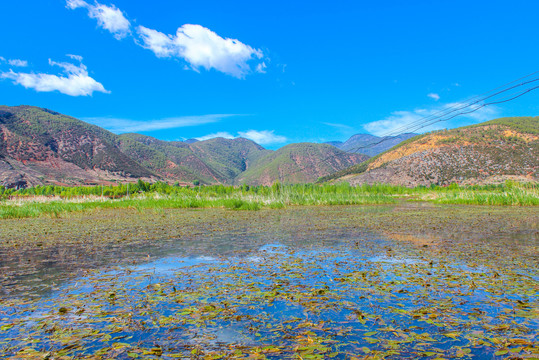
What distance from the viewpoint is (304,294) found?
4.82 metres

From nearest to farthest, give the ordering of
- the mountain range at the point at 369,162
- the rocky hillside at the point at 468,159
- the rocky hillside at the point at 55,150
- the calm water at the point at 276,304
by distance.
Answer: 1. the calm water at the point at 276,304
2. the rocky hillside at the point at 468,159
3. the mountain range at the point at 369,162
4. the rocky hillside at the point at 55,150

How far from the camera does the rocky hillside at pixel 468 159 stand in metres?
81.7

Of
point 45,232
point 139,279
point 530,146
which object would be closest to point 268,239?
point 139,279

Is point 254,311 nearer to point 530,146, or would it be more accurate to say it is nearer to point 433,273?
Result: point 433,273

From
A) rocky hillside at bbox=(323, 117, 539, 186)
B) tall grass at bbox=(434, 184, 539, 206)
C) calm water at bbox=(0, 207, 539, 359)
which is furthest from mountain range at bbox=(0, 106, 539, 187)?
calm water at bbox=(0, 207, 539, 359)

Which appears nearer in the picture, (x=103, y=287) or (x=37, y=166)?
(x=103, y=287)

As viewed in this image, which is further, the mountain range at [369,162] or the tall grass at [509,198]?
the mountain range at [369,162]

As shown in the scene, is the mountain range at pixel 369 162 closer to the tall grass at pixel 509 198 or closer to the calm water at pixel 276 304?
the tall grass at pixel 509 198

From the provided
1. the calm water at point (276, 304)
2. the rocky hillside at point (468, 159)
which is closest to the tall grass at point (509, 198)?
the calm water at point (276, 304)

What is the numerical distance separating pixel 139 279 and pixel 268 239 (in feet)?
17.2

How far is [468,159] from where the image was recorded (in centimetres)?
8956

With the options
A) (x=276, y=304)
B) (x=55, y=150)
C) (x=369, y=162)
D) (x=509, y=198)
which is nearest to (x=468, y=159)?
(x=369, y=162)

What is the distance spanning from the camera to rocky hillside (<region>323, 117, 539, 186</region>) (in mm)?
81688

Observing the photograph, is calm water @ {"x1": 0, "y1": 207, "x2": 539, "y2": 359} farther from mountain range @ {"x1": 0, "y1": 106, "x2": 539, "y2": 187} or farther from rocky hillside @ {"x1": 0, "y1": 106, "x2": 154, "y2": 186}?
rocky hillside @ {"x1": 0, "y1": 106, "x2": 154, "y2": 186}
